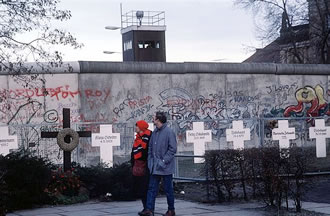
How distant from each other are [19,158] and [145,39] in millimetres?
52241

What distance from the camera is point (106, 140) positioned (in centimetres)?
1848

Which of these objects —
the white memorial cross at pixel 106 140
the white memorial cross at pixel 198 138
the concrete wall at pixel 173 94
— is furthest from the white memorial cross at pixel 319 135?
the white memorial cross at pixel 106 140

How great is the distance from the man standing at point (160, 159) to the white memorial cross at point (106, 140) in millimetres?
6555

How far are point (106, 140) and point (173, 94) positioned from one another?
27.7 feet

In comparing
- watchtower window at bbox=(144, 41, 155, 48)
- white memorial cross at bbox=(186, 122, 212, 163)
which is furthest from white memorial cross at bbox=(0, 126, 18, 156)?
watchtower window at bbox=(144, 41, 155, 48)

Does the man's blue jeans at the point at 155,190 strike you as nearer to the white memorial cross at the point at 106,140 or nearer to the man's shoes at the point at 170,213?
the man's shoes at the point at 170,213

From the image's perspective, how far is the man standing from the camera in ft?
38.6

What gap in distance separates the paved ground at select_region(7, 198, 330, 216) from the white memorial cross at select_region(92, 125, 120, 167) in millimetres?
4425

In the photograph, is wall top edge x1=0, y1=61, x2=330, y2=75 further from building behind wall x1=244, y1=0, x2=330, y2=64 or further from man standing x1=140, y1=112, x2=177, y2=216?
building behind wall x1=244, y1=0, x2=330, y2=64

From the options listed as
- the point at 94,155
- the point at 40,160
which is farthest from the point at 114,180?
the point at 94,155

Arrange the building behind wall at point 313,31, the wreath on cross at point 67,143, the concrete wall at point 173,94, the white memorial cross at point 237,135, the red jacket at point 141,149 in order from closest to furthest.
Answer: the red jacket at point 141,149 < the wreath on cross at point 67,143 < the white memorial cross at point 237,135 < the concrete wall at point 173,94 < the building behind wall at point 313,31

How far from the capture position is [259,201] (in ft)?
44.5

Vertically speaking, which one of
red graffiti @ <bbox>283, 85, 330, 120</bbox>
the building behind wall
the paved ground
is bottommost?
the paved ground

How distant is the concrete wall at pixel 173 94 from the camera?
2423cm
